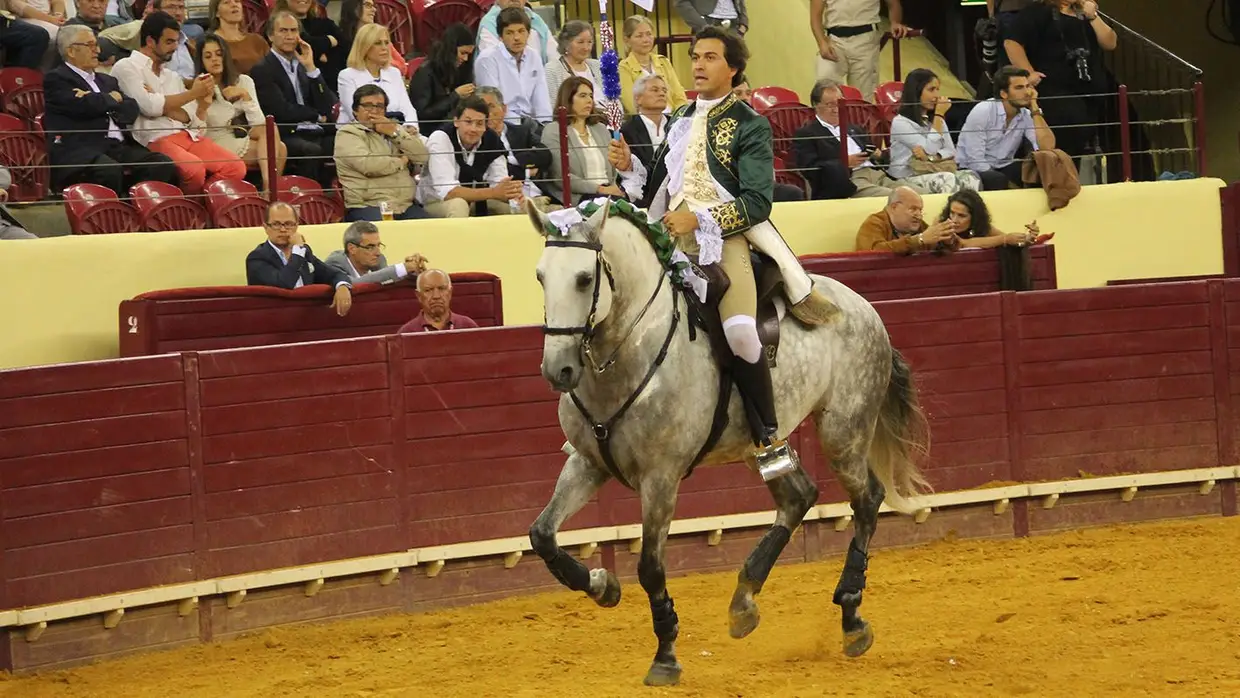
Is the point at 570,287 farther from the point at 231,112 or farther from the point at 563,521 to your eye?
the point at 231,112

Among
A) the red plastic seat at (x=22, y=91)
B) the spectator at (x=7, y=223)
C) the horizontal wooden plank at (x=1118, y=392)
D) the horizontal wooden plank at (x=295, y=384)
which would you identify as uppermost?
the red plastic seat at (x=22, y=91)

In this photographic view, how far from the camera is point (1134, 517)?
9.88 meters

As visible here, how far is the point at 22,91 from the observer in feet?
31.7

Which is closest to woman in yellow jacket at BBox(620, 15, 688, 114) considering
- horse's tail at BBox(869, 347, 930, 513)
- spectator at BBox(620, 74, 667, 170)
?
spectator at BBox(620, 74, 667, 170)

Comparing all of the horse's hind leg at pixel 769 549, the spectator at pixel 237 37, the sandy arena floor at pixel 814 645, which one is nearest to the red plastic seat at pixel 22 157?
the spectator at pixel 237 37

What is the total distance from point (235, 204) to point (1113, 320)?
5002 mm

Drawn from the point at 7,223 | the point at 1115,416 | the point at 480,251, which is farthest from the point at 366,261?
the point at 1115,416

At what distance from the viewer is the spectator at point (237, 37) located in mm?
10273

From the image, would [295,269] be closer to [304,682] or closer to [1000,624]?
[304,682]

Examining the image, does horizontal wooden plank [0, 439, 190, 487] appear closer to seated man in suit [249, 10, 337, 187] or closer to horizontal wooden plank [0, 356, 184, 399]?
horizontal wooden plank [0, 356, 184, 399]

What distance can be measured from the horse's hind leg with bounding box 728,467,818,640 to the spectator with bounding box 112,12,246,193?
4310 millimetres

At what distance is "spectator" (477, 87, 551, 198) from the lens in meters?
10.4

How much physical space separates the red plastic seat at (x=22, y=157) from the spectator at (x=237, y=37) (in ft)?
4.63

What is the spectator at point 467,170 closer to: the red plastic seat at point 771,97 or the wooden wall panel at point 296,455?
the wooden wall panel at point 296,455
